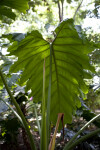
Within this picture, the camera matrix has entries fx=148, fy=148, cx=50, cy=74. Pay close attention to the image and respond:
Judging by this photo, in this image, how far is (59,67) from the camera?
42.6 inches

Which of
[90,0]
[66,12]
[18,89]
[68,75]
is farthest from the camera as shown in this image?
[66,12]

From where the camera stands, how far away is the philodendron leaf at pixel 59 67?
38.4 inches

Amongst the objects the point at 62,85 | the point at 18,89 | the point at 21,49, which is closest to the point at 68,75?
the point at 62,85

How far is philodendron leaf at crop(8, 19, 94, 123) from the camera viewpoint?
97cm

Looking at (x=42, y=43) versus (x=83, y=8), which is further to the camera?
(x=83, y=8)

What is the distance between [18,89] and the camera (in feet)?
5.78

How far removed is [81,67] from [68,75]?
4.5 inches

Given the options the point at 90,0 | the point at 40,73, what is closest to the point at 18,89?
the point at 40,73

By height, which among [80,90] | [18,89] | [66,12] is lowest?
[18,89]

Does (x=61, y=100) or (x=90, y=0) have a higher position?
(x=90, y=0)

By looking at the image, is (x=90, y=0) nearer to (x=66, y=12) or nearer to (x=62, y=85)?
(x=66, y=12)

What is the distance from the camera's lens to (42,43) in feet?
3.25

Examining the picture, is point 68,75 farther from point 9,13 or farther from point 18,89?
point 18,89

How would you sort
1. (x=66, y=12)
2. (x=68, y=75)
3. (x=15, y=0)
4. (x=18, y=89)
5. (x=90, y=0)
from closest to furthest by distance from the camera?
1. (x=15, y=0)
2. (x=68, y=75)
3. (x=18, y=89)
4. (x=90, y=0)
5. (x=66, y=12)
